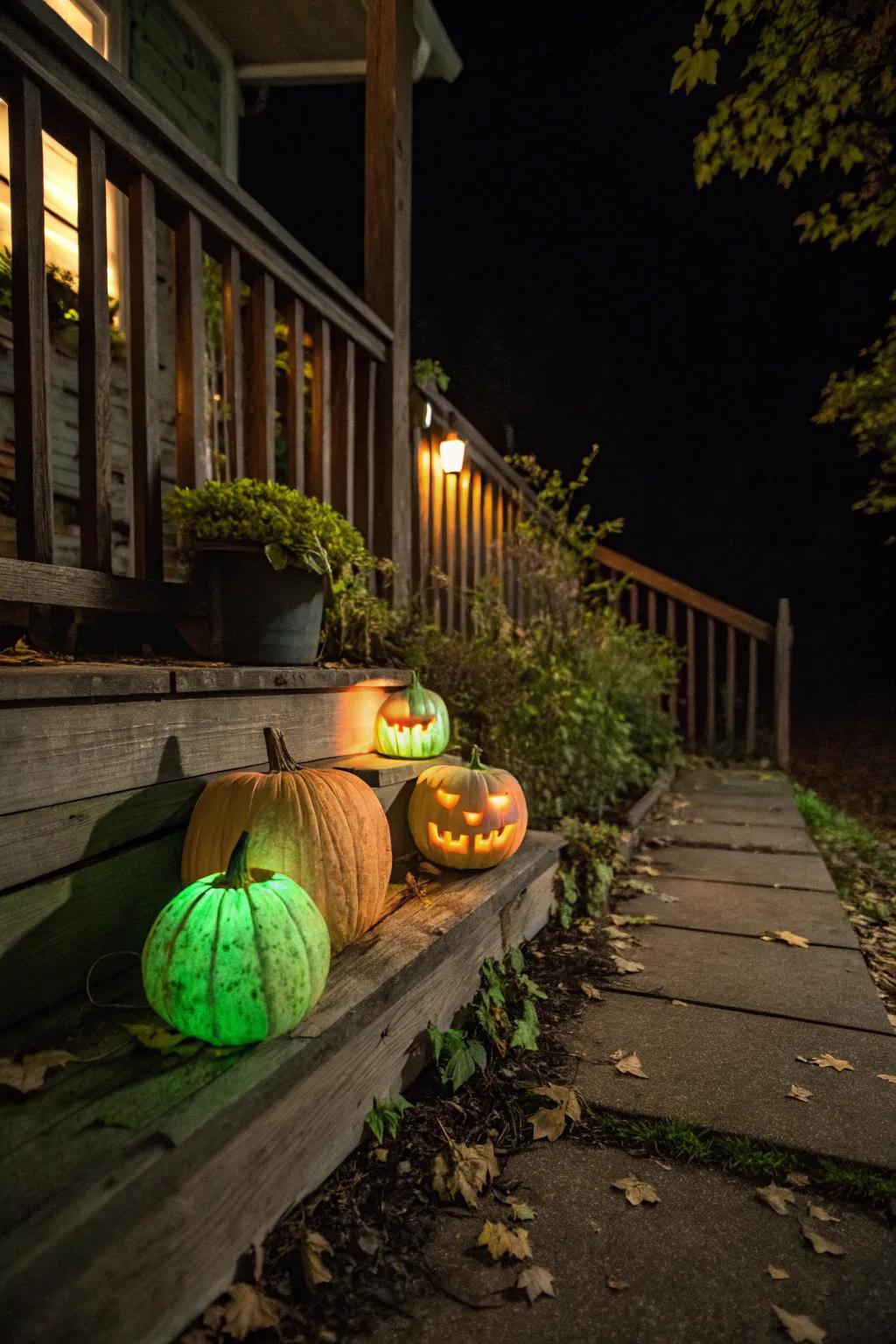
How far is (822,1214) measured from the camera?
4.59 feet

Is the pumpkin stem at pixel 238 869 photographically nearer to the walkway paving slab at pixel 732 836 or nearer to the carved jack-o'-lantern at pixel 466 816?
the carved jack-o'-lantern at pixel 466 816

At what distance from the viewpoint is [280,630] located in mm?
2318

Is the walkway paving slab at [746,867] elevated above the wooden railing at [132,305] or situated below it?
below

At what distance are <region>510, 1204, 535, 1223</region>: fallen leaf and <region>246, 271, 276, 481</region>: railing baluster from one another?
7.94 feet

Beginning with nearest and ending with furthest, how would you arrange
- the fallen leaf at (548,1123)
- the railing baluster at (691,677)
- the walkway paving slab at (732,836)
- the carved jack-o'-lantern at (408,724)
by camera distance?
the fallen leaf at (548,1123), the carved jack-o'-lantern at (408,724), the walkway paving slab at (732,836), the railing baluster at (691,677)

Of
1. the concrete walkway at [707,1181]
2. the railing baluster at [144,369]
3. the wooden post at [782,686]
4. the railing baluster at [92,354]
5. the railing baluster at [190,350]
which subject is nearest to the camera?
the concrete walkway at [707,1181]

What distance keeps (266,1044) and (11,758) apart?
2.34 ft

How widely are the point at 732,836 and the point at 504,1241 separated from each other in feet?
11.8

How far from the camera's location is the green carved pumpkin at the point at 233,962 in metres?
1.27

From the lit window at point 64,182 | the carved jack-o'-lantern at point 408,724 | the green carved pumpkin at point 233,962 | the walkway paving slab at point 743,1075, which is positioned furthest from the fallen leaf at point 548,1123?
the lit window at point 64,182

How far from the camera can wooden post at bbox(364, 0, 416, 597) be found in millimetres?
3676

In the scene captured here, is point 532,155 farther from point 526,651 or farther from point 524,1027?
point 524,1027

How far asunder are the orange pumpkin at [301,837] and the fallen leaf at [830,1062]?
1.30 meters

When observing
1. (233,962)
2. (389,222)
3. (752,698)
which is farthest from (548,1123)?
(752,698)
